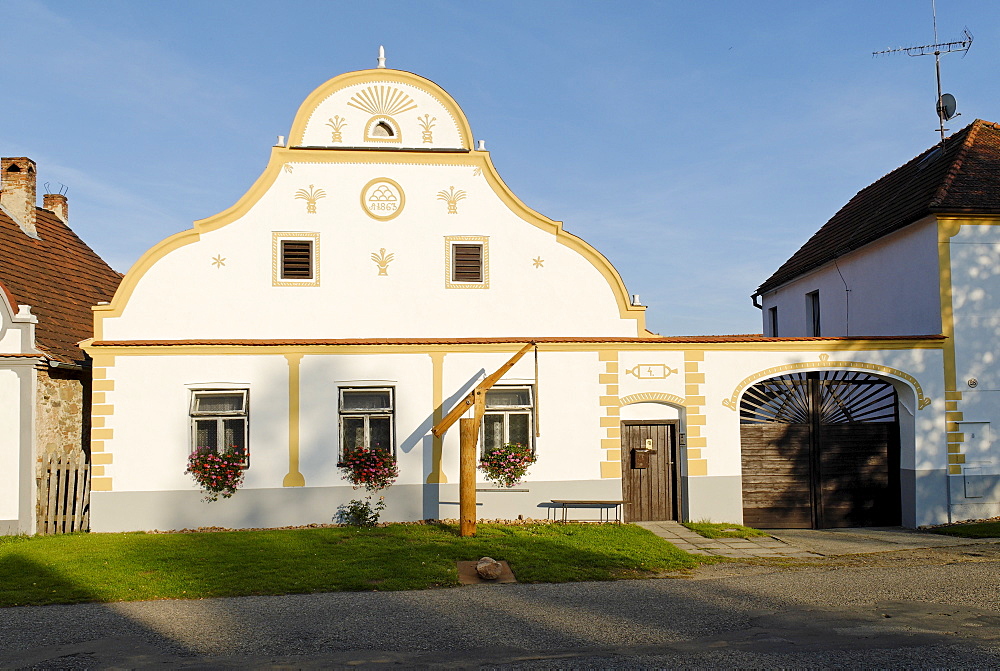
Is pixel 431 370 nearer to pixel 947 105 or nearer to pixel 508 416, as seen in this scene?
pixel 508 416

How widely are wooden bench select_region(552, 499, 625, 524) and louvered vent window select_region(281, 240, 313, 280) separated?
6028mm

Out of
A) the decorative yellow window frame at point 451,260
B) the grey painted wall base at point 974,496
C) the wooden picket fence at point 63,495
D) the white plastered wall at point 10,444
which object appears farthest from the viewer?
the decorative yellow window frame at point 451,260

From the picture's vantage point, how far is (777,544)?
41.5 feet

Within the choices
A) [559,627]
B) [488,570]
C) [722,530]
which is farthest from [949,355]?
[559,627]

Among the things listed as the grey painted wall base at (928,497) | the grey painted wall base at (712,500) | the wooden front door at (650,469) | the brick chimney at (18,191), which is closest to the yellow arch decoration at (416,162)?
the wooden front door at (650,469)

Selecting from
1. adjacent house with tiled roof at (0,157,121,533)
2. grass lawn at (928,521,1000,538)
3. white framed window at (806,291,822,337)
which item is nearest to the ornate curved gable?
adjacent house with tiled roof at (0,157,121,533)

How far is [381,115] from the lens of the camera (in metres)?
15.4

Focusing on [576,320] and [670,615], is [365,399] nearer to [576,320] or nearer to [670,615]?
[576,320]

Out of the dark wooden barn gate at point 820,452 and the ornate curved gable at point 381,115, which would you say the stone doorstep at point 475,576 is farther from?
the ornate curved gable at point 381,115

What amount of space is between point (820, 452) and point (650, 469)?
3128 mm

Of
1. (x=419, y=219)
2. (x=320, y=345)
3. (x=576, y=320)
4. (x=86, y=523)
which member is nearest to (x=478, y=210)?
(x=419, y=219)

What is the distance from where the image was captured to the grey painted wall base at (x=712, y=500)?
47.8ft

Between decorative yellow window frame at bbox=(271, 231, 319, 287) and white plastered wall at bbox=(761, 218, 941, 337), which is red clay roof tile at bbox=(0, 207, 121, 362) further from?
white plastered wall at bbox=(761, 218, 941, 337)

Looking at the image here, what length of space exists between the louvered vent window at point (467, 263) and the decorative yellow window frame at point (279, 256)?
97.0 inches
